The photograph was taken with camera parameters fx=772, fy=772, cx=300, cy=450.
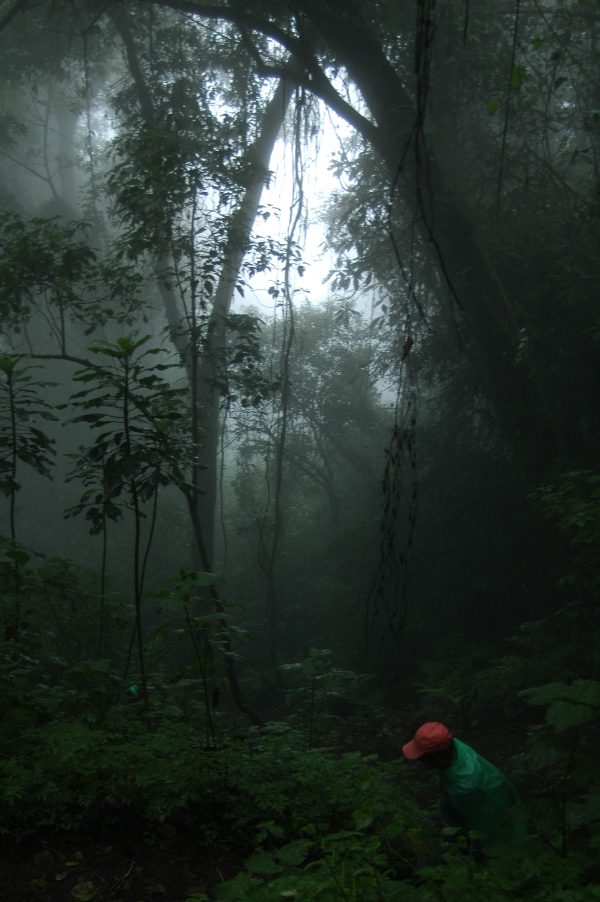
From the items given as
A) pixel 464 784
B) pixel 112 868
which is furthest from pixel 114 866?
pixel 464 784

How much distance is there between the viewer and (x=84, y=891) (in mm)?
3139

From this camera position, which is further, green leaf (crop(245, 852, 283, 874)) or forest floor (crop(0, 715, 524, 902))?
forest floor (crop(0, 715, 524, 902))

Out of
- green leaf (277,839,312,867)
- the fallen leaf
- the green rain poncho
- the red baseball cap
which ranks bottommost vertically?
the fallen leaf

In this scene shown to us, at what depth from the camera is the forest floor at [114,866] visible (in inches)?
124

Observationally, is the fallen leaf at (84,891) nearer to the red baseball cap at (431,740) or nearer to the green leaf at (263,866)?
the green leaf at (263,866)

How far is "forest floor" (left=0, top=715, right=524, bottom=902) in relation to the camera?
315 centimetres

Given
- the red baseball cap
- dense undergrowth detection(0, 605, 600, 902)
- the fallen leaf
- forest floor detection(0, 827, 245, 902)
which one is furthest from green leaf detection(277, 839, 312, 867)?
the red baseball cap

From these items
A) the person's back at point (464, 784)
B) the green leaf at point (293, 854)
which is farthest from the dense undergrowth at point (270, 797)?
the person's back at point (464, 784)

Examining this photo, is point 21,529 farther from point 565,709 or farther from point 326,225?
point 565,709

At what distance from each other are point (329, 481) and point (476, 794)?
1125 cm

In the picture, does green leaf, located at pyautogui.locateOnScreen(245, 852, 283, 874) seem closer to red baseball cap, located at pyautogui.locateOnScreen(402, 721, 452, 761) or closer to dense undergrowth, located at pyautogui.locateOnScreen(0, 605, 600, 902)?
dense undergrowth, located at pyautogui.locateOnScreen(0, 605, 600, 902)

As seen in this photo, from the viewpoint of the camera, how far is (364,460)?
1495cm

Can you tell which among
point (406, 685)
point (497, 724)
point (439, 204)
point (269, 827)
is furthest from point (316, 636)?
point (269, 827)

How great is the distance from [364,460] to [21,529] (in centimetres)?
999
